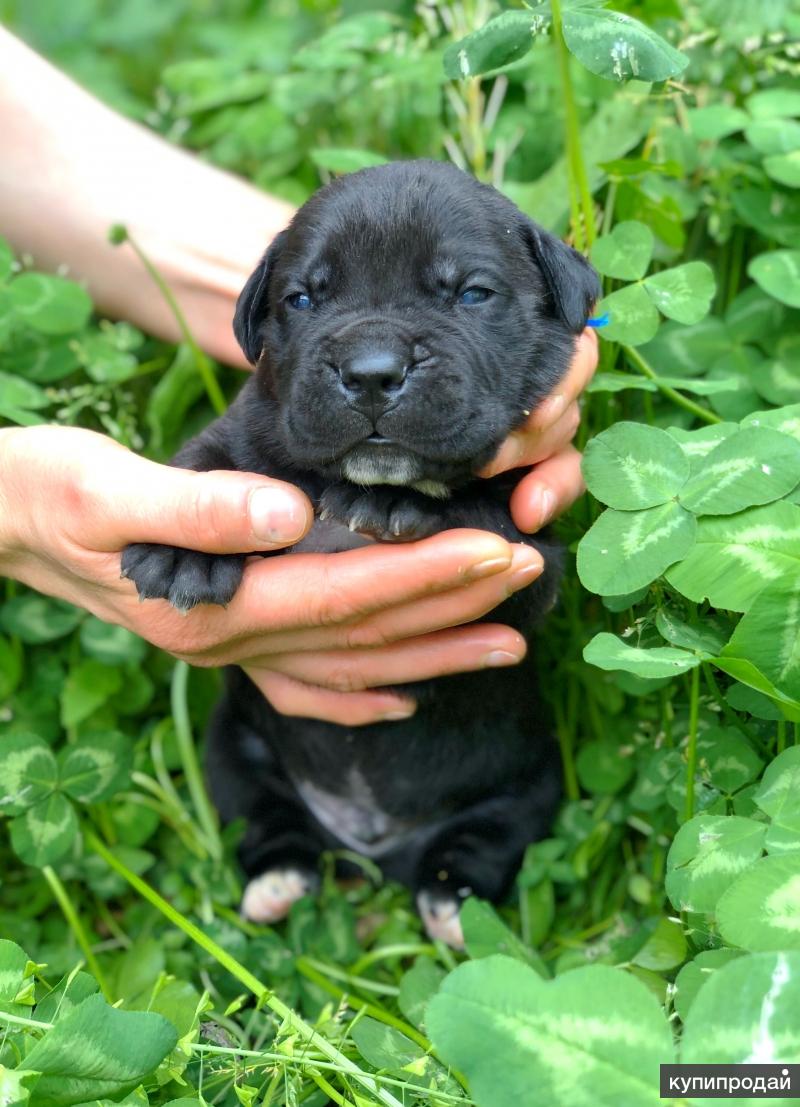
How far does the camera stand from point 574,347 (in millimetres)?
2637

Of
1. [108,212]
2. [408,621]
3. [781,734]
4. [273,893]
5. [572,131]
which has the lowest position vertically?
[273,893]

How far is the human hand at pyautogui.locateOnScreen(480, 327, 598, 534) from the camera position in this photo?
8.20ft

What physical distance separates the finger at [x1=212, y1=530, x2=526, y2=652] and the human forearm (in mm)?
1412

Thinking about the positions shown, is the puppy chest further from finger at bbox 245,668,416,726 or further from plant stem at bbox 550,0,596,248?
plant stem at bbox 550,0,596,248

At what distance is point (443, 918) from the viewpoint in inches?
121

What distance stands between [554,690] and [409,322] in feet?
4.69

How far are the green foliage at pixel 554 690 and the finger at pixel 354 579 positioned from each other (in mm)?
239

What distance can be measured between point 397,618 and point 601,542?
1.75 ft

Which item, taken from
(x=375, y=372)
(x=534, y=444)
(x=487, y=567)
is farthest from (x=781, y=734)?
(x=375, y=372)

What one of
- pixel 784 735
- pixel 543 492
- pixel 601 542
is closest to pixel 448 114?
pixel 543 492

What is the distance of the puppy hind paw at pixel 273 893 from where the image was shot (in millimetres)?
3186

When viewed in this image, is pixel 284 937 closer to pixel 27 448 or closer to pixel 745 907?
pixel 27 448

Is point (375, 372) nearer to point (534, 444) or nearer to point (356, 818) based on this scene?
point (534, 444)

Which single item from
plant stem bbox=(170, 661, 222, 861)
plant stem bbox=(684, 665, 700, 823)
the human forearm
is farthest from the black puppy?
the human forearm
